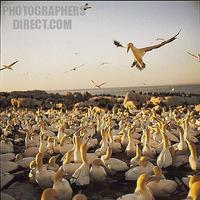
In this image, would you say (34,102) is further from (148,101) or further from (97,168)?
(97,168)

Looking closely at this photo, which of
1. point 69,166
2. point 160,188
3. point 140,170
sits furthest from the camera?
point 69,166

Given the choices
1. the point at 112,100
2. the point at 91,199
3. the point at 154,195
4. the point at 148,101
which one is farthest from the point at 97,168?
the point at 112,100

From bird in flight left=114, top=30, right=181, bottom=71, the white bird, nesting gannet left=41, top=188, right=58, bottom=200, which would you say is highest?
bird in flight left=114, top=30, right=181, bottom=71

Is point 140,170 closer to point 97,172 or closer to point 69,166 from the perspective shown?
point 97,172

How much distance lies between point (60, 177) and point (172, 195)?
112 cm

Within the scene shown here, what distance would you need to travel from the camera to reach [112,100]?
60.4 feet

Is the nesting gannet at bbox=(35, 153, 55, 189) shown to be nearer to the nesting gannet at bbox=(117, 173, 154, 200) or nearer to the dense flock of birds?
the dense flock of birds

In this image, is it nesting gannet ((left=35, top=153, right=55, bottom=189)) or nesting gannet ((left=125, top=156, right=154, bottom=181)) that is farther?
nesting gannet ((left=125, top=156, right=154, bottom=181))

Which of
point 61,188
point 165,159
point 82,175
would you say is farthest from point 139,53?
point 61,188

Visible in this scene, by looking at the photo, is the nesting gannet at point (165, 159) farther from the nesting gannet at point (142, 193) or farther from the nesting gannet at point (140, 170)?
the nesting gannet at point (142, 193)

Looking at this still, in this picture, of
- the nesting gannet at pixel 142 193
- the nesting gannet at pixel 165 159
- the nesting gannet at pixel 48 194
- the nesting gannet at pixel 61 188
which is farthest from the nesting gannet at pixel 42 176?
the nesting gannet at pixel 165 159

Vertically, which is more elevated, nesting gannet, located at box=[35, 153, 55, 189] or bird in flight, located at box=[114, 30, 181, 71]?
bird in flight, located at box=[114, 30, 181, 71]

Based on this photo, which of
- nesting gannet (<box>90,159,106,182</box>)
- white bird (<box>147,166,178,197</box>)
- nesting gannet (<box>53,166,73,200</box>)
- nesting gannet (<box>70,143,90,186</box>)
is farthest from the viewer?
nesting gannet (<box>90,159,106,182</box>)

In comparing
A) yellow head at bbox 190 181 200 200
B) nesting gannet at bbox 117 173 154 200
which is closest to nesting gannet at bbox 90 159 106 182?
nesting gannet at bbox 117 173 154 200
